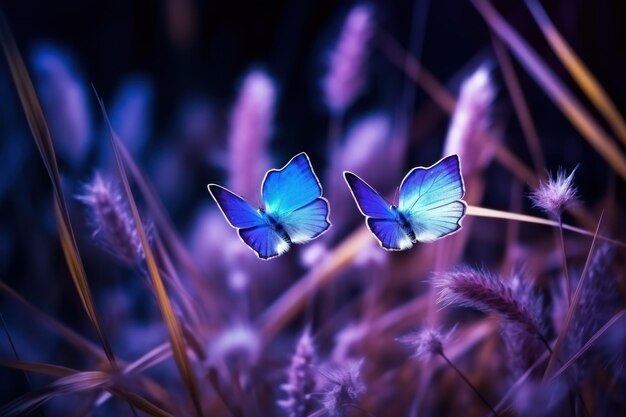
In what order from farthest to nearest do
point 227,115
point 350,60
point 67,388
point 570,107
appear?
point 227,115 < point 350,60 < point 570,107 < point 67,388

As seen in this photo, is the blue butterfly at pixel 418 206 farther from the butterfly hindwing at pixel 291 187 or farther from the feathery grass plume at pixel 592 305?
the feathery grass plume at pixel 592 305

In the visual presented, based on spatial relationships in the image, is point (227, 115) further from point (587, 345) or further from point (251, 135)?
point (587, 345)

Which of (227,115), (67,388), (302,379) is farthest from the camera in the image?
(227,115)

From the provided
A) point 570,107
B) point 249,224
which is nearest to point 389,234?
point 249,224

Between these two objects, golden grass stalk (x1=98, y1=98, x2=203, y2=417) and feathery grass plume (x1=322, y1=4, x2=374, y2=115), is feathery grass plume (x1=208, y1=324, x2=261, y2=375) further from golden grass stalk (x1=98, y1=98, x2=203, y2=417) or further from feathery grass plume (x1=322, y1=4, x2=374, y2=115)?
feathery grass plume (x1=322, y1=4, x2=374, y2=115)

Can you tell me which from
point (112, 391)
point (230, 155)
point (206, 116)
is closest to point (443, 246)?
point (230, 155)

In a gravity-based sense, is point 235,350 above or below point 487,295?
above

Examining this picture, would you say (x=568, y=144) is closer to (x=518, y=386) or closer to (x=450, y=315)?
(x=450, y=315)
